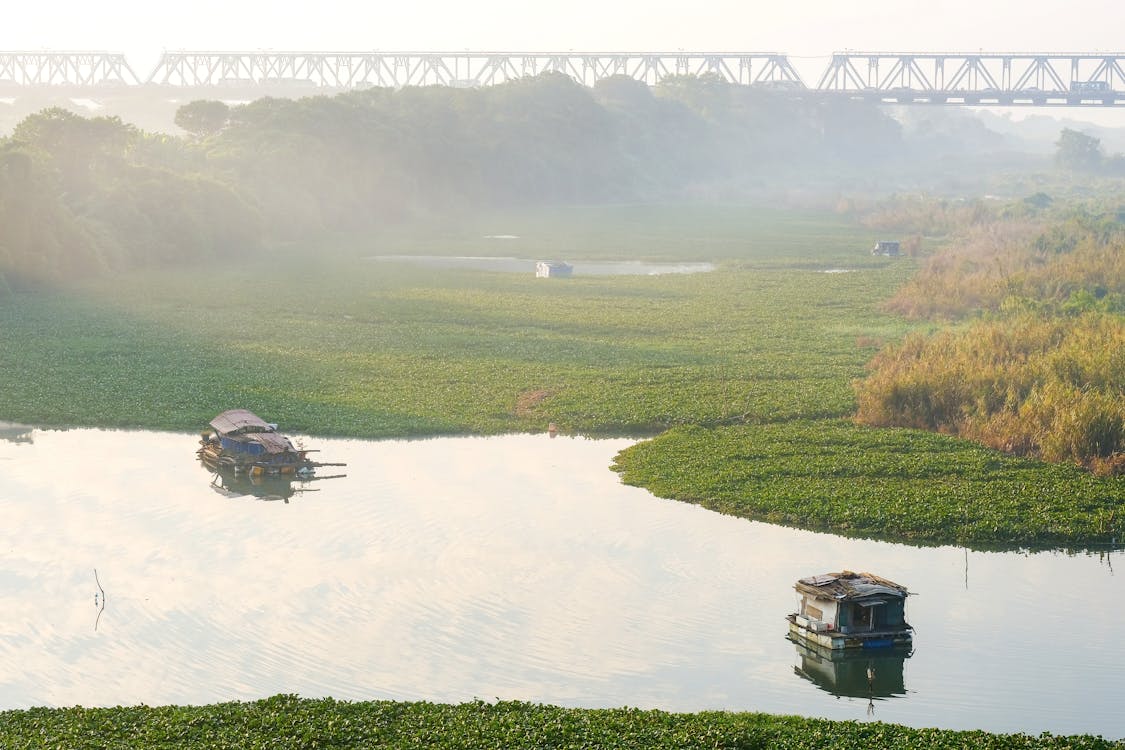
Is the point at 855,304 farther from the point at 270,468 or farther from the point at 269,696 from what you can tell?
the point at 269,696

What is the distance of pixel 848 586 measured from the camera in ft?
101

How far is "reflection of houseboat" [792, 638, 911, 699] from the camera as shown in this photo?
28.6 m

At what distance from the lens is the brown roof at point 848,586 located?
1201 inches

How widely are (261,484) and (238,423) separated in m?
3.04

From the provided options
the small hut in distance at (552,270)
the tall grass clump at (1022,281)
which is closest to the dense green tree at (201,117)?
the small hut in distance at (552,270)

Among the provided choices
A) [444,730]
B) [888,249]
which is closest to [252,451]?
[444,730]

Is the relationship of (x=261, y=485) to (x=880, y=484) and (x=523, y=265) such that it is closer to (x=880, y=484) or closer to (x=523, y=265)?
(x=880, y=484)

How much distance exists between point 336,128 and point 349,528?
122 metres

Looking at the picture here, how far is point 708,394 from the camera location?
5347 cm

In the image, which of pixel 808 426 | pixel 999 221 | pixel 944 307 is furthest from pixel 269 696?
pixel 999 221

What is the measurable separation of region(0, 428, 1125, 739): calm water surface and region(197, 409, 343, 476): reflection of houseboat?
1177 millimetres

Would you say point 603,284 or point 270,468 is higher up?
point 603,284

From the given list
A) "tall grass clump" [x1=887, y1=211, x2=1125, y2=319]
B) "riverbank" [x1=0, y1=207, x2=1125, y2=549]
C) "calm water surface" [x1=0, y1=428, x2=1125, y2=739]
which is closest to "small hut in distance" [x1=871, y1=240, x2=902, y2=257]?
"riverbank" [x1=0, y1=207, x2=1125, y2=549]

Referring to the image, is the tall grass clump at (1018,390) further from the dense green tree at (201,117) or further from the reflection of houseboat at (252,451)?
the dense green tree at (201,117)
